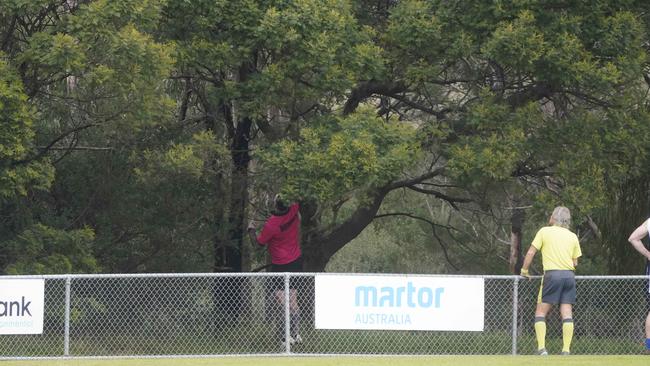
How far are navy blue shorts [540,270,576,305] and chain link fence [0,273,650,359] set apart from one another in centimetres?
63

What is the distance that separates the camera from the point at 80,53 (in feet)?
47.7

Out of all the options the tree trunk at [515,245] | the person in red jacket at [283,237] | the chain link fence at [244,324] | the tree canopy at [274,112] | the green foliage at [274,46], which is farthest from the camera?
the tree trunk at [515,245]

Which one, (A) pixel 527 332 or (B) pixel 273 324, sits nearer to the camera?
(B) pixel 273 324

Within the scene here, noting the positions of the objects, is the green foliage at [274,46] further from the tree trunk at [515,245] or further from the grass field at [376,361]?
the tree trunk at [515,245]

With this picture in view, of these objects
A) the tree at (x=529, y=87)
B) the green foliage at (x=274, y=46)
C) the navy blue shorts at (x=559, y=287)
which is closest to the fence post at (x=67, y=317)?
the tree at (x=529, y=87)

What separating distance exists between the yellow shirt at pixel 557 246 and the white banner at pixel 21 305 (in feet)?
19.5

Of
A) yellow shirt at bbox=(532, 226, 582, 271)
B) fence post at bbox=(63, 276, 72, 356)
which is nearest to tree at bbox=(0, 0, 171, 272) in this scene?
fence post at bbox=(63, 276, 72, 356)

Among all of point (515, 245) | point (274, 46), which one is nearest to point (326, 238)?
point (274, 46)

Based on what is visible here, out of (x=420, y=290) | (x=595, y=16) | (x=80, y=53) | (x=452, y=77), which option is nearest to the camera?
(x=420, y=290)

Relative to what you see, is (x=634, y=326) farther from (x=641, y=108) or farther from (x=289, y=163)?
(x=289, y=163)

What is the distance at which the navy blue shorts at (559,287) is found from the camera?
12.7m

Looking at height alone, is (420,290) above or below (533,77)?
below

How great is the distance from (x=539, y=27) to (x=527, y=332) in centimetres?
467

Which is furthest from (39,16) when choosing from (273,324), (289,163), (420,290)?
(420,290)
